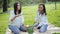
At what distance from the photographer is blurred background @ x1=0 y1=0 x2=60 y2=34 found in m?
2.48

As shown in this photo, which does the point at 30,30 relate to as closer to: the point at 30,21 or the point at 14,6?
the point at 30,21

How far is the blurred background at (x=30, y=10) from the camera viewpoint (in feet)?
8.14

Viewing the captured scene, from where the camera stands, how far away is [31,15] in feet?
8.21

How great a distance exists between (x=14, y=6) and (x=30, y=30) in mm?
362

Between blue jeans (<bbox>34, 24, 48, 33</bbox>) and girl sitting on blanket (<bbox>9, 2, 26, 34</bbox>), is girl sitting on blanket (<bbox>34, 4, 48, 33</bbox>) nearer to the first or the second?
blue jeans (<bbox>34, 24, 48, 33</bbox>)

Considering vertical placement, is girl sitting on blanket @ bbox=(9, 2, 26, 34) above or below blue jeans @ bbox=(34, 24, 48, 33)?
above

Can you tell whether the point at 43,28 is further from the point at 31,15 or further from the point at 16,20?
the point at 16,20

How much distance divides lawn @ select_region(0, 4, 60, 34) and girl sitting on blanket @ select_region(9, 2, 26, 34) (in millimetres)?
55

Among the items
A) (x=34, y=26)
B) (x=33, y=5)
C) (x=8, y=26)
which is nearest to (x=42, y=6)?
(x=33, y=5)

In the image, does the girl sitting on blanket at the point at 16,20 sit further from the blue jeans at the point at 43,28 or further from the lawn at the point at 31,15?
the blue jeans at the point at 43,28

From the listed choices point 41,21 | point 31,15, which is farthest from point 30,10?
point 41,21

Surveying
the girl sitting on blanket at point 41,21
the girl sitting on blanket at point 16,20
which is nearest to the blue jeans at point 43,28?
the girl sitting on blanket at point 41,21

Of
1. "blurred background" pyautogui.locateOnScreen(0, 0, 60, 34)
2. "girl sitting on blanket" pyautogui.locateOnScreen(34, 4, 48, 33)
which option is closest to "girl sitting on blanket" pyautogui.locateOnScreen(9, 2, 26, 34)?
"blurred background" pyautogui.locateOnScreen(0, 0, 60, 34)

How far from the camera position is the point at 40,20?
2.49 m
